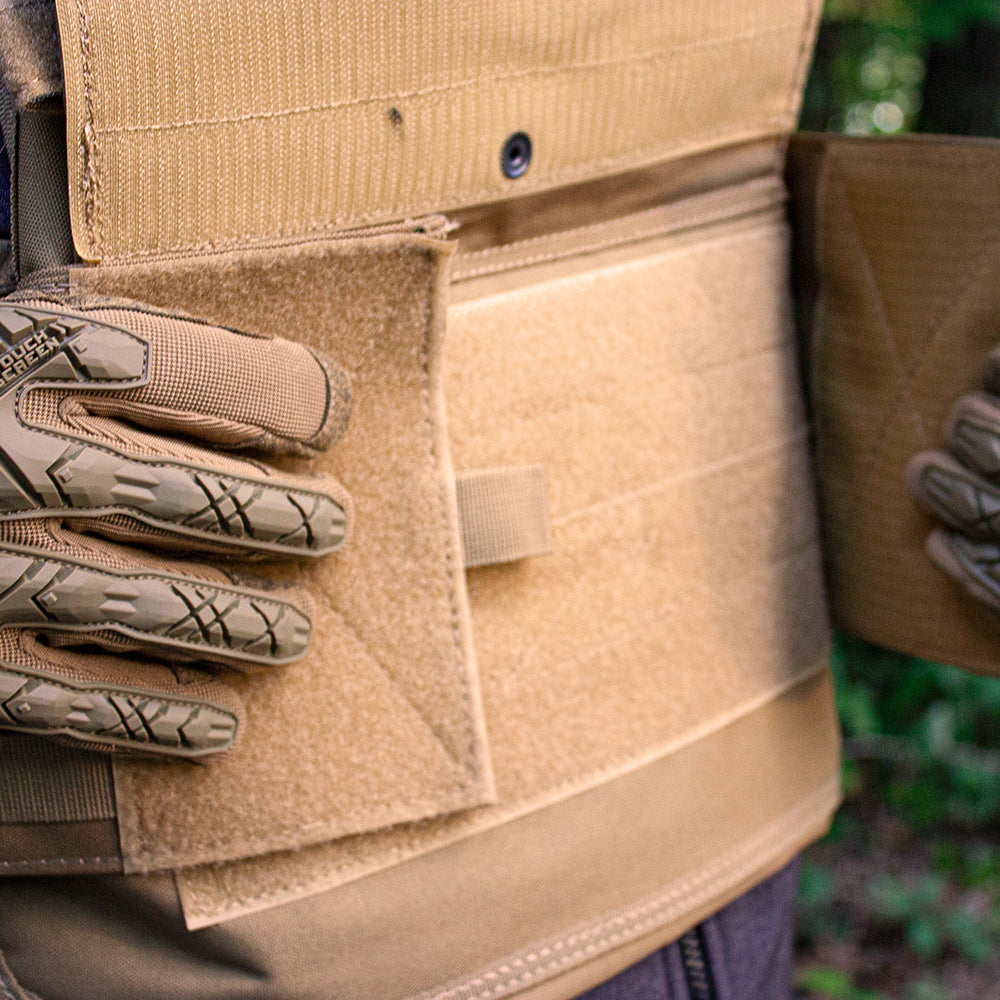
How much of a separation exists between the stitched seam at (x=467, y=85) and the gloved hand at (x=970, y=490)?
0.37 metres

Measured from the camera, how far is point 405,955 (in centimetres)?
73

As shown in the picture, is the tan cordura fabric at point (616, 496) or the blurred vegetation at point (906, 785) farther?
the blurred vegetation at point (906, 785)

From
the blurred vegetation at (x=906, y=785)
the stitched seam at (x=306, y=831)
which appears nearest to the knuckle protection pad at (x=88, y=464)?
the stitched seam at (x=306, y=831)

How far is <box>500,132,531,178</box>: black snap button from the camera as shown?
74 centimetres

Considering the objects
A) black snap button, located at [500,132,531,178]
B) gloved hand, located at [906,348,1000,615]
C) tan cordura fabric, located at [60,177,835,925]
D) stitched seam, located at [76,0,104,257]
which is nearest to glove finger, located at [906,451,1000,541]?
gloved hand, located at [906,348,1000,615]

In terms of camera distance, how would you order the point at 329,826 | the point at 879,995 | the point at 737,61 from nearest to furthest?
1. the point at 329,826
2. the point at 737,61
3. the point at 879,995

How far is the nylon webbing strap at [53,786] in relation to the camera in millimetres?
673

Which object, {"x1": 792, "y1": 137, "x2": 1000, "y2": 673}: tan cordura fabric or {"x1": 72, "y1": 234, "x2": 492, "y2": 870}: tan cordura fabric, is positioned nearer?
{"x1": 72, "y1": 234, "x2": 492, "y2": 870}: tan cordura fabric

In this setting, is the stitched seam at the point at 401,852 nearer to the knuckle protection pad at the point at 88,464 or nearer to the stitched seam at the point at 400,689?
the stitched seam at the point at 400,689

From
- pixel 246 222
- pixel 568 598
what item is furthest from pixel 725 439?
pixel 246 222

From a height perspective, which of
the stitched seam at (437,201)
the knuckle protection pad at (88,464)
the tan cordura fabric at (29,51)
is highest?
the tan cordura fabric at (29,51)

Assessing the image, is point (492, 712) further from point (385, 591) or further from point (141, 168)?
point (141, 168)

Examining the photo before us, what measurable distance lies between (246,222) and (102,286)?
0.11 m

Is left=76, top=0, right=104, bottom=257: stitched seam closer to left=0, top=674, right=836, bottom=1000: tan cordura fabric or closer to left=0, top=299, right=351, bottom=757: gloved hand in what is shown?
left=0, top=299, right=351, bottom=757: gloved hand
